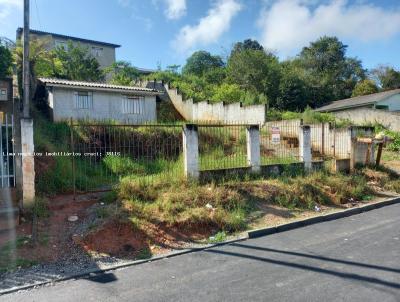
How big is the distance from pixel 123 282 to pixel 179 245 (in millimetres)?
1767

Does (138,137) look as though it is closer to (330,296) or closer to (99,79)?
(330,296)

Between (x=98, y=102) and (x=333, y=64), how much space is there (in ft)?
107

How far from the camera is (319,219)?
8.24 metres

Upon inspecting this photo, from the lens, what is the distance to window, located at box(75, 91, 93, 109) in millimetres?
18797

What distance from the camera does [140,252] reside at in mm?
6074

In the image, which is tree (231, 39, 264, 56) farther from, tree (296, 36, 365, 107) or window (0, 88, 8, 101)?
window (0, 88, 8, 101)

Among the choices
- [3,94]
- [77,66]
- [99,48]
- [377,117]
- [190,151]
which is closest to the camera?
[190,151]

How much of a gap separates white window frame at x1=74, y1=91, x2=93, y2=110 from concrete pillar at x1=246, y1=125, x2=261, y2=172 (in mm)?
11701

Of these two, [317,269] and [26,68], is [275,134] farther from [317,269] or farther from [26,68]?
[26,68]

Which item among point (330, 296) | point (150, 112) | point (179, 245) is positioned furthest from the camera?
point (150, 112)

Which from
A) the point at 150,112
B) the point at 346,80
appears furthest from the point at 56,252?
the point at 346,80

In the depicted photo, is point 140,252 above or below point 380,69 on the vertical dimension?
below

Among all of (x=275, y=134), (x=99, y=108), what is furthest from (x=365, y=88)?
(x=275, y=134)

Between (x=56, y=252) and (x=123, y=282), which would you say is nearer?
(x=123, y=282)
